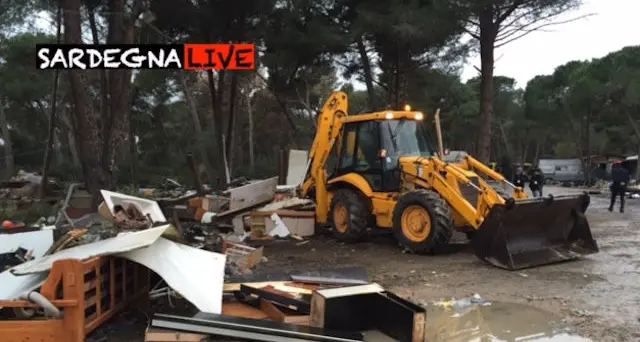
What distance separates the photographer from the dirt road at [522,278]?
5.69 metres

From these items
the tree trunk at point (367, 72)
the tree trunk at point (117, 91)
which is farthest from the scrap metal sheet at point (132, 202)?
the tree trunk at point (367, 72)

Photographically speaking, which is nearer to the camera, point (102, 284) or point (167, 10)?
point (102, 284)

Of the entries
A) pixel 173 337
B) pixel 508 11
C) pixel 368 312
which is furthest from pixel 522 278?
pixel 508 11

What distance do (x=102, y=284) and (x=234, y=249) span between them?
3297 mm

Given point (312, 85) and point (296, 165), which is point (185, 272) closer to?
point (296, 165)

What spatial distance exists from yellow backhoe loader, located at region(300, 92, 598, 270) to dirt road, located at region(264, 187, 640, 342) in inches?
12.2

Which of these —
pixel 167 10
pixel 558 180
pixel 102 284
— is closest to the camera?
pixel 102 284

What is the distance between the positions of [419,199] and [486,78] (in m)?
9.58

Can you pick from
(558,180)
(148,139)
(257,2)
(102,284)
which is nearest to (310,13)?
(257,2)

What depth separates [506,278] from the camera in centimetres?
730

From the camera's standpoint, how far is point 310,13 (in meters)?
20.3

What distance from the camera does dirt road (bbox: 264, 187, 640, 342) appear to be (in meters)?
5.69

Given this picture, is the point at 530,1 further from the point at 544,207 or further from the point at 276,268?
the point at 276,268

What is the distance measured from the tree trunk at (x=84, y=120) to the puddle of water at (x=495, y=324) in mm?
7959
